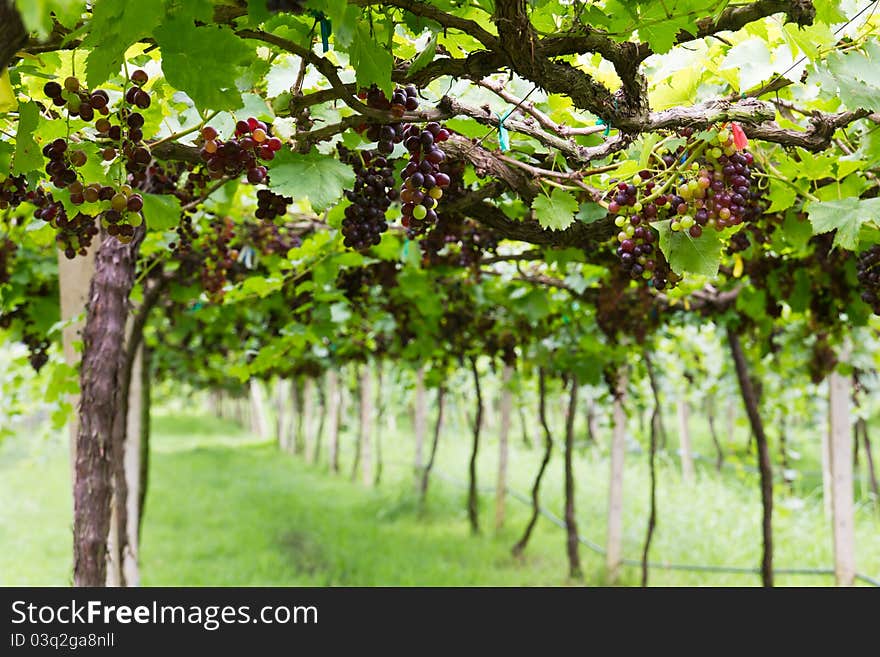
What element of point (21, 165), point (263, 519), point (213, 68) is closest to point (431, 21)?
point (213, 68)

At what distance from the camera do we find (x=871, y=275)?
90.8 inches

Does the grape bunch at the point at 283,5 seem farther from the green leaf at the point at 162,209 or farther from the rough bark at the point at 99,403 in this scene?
the rough bark at the point at 99,403

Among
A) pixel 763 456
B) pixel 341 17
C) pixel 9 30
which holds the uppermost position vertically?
pixel 341 17

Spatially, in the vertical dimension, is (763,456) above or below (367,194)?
below

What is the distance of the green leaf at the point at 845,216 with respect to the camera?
1.81 metres

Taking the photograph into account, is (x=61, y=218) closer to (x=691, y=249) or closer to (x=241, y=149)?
(x=241, y=149)

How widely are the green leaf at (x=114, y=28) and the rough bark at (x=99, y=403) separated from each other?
5.84 feet

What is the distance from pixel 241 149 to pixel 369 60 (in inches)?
13.9

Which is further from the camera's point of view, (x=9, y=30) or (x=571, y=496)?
(x=571, y=496)

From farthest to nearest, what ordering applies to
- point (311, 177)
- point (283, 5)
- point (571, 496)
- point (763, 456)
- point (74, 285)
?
point (571, 496) < point (763, 456) < point (74, 285) < point (311, 177) < point (283, 5)

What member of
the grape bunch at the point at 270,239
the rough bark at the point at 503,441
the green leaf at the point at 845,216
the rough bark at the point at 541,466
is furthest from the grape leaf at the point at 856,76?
the rough bark at the point at 503,441

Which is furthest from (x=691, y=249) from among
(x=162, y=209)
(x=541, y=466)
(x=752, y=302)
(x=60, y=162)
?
(x=541, y=466)
